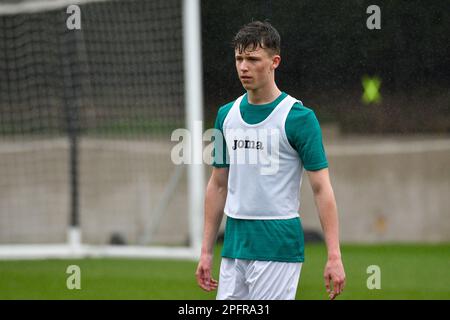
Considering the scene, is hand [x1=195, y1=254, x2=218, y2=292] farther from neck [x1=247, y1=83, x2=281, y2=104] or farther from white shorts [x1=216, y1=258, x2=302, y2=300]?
neck [x1=247, y1=83, x2=281, y2=104]

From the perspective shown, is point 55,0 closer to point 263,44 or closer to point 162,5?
point 162,5

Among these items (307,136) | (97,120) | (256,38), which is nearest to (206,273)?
(307,136)

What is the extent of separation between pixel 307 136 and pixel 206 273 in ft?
2.60

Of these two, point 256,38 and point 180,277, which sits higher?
point 256,38

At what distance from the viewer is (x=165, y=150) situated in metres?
9.55

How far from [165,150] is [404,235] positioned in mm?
2984

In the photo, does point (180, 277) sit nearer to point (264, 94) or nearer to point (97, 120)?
point (97, 120)

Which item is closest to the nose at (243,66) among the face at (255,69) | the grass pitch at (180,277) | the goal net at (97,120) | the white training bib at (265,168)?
the face at (255,69)

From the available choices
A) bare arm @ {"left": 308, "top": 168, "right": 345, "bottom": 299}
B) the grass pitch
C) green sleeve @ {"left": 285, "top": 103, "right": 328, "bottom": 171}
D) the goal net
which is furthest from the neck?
the goal net

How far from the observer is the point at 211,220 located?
4.42 m

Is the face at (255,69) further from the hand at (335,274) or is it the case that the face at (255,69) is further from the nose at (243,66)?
the hand at (335,274)

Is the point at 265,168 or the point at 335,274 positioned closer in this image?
the point at 335,274

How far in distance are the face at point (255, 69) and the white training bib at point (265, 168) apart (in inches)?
5.0

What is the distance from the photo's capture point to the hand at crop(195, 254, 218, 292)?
439 centimetres
